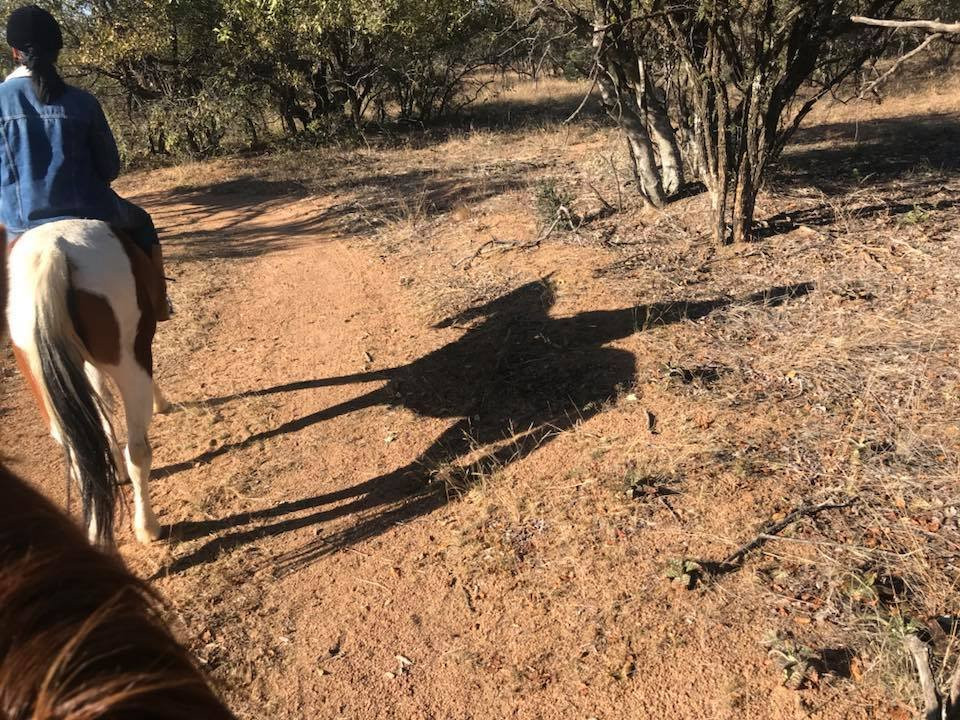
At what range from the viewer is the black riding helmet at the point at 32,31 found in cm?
327

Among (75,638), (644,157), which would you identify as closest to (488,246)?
(644,157)

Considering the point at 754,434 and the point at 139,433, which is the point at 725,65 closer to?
the point at 754,434

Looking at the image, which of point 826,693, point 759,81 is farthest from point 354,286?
point 826,693

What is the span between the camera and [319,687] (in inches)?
113

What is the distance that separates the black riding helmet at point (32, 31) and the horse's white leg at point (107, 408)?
156 cm

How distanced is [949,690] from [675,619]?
975 millimetres

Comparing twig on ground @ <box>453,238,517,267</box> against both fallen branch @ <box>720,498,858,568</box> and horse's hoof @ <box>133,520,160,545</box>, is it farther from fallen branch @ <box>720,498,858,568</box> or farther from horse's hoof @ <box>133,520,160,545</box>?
fallen branch @ <box>720,498,858,568</box>

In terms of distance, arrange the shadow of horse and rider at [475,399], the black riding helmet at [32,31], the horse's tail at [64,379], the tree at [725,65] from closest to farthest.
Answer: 1. the horse's tail at [64,379]
2. the black riding helmet at [32,31]
3. the shadow of horse and rider at [475,399]
4. the tree at [725,65]

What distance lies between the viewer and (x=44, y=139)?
11.5 feet

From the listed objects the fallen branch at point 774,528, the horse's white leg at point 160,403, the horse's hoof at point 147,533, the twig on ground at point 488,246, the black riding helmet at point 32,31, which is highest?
the black riding helmet at point 32,31

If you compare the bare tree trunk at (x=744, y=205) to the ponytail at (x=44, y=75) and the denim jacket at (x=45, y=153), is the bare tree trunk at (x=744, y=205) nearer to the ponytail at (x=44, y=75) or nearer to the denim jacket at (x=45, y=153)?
the denim jacket at (x=45, y=153)

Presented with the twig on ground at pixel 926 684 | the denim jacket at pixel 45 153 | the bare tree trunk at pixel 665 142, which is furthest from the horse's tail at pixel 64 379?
the bare tree trunk at pixel 665 142

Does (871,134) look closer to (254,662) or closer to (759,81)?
(759,81)

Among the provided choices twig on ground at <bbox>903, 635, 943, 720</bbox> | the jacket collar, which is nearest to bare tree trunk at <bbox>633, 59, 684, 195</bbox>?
the jacket collar
